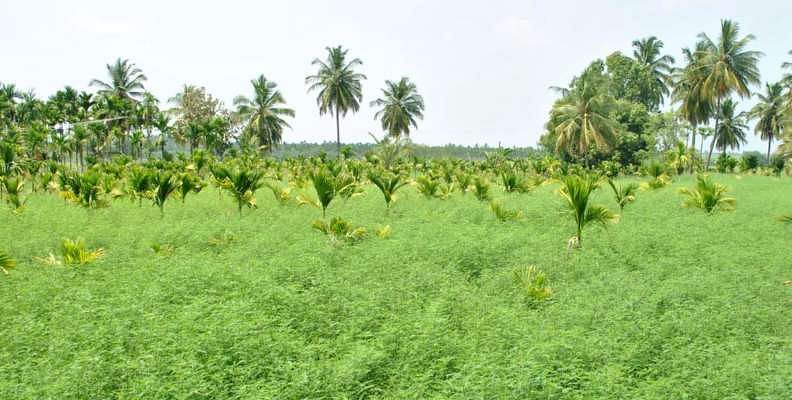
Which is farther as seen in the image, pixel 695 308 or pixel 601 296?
pixel 601 296

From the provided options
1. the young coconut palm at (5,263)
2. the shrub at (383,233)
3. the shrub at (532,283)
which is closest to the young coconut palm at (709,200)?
the shrub at (532,283)

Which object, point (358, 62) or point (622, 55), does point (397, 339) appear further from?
point (622, 55)

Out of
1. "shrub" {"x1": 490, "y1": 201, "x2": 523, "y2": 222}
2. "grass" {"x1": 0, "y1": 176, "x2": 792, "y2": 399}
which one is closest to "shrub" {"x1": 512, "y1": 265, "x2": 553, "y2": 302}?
"grass" {"x1": 0, "y1": 176, "x2": 792, "y2": 399}

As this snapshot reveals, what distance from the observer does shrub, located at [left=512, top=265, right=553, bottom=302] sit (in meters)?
8.48

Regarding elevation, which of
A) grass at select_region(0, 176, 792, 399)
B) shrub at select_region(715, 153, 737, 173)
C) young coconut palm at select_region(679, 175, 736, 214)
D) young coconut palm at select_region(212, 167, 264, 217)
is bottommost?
grass at select_region(0, 176, 792, 399)

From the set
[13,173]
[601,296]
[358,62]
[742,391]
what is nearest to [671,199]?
[601,296]

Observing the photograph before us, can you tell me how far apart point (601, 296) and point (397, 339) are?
11.6 feet

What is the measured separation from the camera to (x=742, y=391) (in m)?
5.51

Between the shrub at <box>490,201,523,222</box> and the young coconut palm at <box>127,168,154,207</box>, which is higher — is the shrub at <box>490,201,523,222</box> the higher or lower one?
the lower one

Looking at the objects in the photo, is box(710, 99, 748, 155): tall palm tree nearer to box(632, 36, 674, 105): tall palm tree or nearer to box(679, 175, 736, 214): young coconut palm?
box(632, 36, 674, 105): tall palm tree

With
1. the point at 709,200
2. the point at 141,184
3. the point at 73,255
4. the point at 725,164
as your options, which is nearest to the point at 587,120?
the point at 725,164

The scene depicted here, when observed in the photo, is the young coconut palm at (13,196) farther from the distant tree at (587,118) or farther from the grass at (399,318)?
the distant tree at (587,118)

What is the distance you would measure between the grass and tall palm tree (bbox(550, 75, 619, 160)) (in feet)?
78.5

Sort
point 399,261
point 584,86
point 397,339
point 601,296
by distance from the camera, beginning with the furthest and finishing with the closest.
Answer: point 584,86
point 399,261
point 601,296
point 397,339
